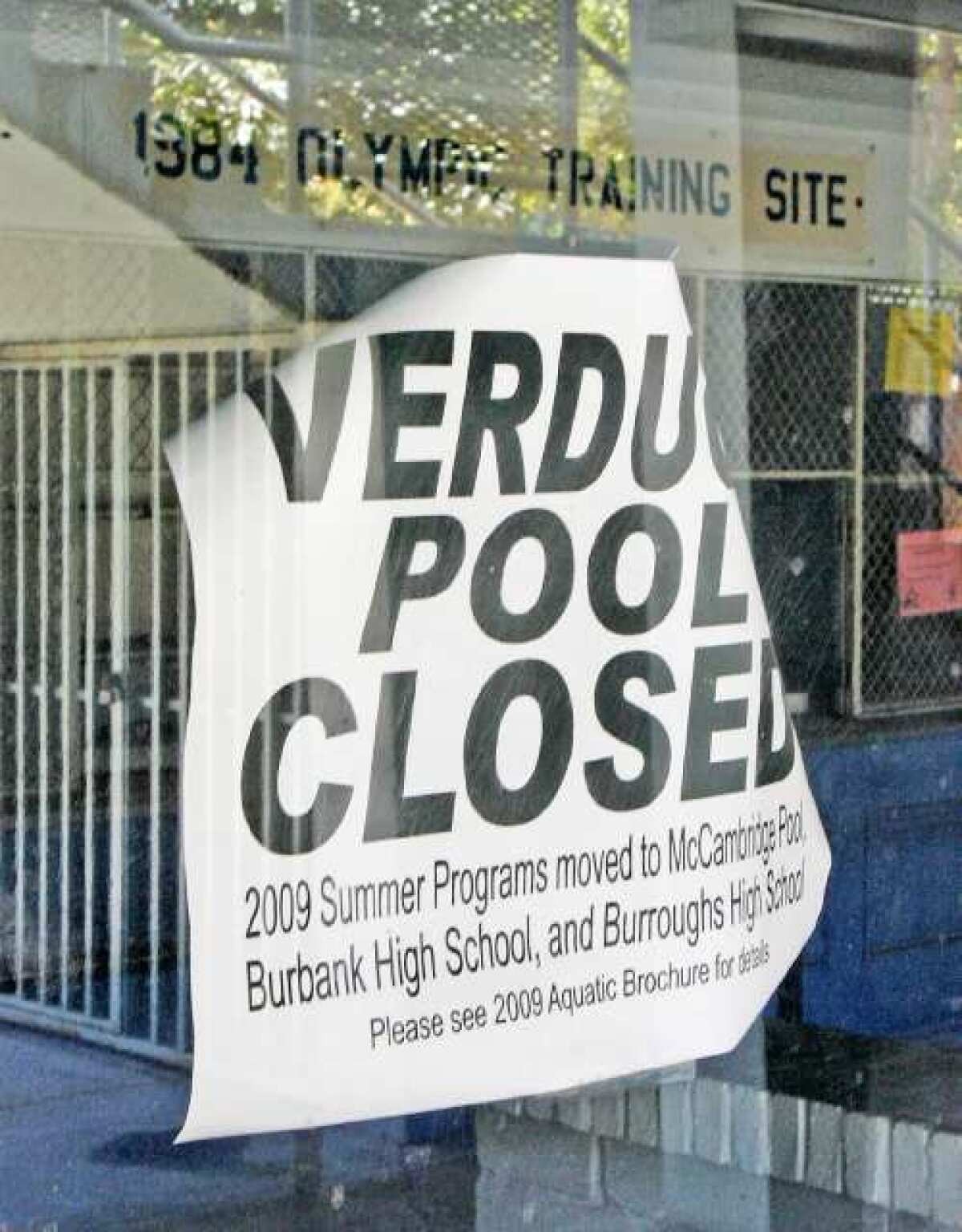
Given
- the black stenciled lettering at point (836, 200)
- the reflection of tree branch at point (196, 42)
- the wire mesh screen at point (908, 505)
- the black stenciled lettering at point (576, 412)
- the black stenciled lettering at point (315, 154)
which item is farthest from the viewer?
the wire mesh screen at point (908, 505)

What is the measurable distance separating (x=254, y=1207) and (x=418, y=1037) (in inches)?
11.9

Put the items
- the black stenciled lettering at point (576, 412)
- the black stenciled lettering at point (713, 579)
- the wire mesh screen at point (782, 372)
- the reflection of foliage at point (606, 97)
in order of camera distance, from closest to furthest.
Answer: the black stenciled lettering at point (576, 412), the reflection of foliage at point (606, 97), the black stenciled lettering at point (713, 579), the wire mesh screen at point (782, 372)

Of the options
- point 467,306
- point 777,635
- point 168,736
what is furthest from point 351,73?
point 777,635

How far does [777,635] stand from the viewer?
3846 millimetres

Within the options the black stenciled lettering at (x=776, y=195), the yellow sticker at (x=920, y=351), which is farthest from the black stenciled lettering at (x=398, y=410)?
the yellow sticker at (x=920, y=351)

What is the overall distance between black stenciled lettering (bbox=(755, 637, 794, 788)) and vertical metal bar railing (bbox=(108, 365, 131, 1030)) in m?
1.01

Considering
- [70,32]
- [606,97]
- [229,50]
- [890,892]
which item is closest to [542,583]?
[606,97]

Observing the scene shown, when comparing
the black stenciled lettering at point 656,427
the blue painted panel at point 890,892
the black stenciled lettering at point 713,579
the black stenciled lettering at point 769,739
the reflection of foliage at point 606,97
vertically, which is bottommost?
the blue painted panel at point 890,892

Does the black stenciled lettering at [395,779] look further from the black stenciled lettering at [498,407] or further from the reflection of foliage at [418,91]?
the reflection of foliage at [418,91]

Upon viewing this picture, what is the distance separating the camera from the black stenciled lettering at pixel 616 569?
347 cm

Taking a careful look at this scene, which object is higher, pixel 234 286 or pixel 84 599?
pixel 234 286

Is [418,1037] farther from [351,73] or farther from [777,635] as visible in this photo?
[351,73]

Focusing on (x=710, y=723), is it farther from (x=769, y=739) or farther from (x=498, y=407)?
(x=498, y=407)

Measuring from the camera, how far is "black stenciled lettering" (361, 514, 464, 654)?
322cm
